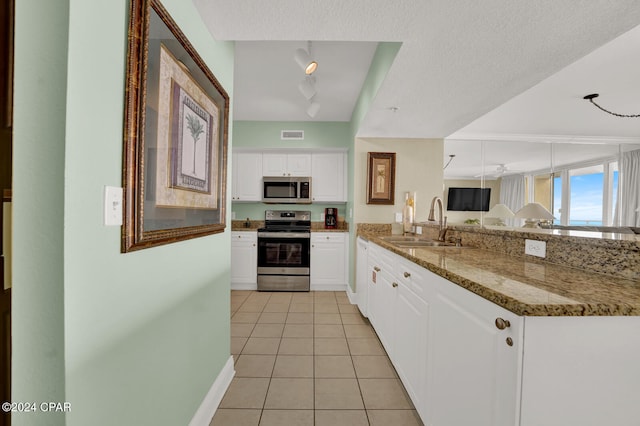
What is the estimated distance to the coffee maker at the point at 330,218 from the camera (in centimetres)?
421

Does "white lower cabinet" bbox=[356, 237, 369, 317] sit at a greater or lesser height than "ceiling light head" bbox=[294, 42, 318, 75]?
lesser

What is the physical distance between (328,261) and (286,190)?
122 cm

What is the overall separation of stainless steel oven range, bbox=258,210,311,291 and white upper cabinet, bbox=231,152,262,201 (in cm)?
65

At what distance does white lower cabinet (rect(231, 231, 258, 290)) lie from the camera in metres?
3.86

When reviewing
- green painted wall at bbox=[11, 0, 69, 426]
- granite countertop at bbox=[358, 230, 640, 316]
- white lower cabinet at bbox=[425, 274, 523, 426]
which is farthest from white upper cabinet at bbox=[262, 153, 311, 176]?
green painted wall at bbox=[11, 0, 69, 426]

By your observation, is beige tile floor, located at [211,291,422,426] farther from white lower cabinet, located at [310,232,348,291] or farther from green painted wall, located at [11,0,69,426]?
green painted wall, located at [11,0,69,426]

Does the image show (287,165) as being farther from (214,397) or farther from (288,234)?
(214,397)

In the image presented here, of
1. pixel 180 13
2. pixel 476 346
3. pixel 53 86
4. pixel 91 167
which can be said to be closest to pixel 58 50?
pixel 53 86

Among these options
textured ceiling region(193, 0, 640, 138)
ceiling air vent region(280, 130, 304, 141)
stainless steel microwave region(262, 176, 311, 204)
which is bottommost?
stainless steel microwave region(262, 176, 311, 204)

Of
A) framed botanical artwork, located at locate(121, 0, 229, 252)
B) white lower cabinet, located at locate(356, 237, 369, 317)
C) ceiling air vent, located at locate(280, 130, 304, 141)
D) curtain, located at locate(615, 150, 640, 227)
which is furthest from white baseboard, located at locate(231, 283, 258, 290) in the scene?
curtain, located at locate(615, 150, 640, 227)

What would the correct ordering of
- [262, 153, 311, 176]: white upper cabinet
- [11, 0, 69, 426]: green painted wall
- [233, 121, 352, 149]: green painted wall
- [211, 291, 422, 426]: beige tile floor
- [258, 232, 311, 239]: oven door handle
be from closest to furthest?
1. [11, 0, 69, 426]: green painted wall
2. [211, 291, 422, 426]: beige tile floor
3. [258, 232, 311, 239]: oven door handle
4. [233, 121, 352, 149]: green painted wall
5. [262, 153, 311, 176]: white upper cabinet

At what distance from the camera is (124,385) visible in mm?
847

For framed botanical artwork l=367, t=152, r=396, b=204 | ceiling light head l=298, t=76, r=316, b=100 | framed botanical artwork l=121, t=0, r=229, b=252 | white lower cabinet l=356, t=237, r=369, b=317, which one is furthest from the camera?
framed botanical artwork l=367, t=152, r=396, b=204

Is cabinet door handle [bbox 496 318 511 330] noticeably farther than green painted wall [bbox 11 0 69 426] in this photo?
Yes
